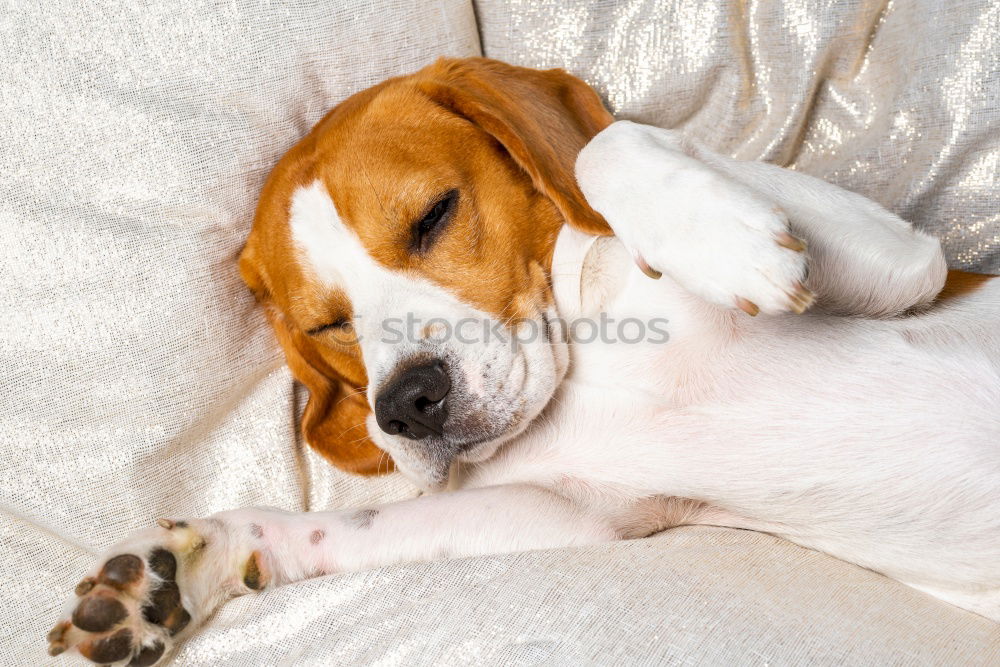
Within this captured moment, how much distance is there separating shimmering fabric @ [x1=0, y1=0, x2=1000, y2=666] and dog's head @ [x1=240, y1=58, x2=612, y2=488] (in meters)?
0.19

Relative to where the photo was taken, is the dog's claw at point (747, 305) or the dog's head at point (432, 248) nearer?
the dog's claw at point (747, 305)

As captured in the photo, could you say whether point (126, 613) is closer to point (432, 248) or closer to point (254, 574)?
point (254, 574)

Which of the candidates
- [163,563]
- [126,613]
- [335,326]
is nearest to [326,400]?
[335,326]

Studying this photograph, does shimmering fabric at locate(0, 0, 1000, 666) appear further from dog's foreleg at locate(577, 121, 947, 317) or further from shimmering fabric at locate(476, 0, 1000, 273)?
dog's foreleg at locate(577, 121, 947, 317)

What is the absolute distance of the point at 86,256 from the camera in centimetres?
205

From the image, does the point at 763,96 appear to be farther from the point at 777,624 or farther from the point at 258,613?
the point at 258,613

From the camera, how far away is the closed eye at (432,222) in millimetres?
1979

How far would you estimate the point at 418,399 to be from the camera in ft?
5.82

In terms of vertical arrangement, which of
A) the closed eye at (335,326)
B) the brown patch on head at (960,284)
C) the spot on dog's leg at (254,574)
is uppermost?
the brown patch on head at (960,284)

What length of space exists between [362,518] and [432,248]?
2.19 ft

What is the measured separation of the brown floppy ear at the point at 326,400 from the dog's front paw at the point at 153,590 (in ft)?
1.52

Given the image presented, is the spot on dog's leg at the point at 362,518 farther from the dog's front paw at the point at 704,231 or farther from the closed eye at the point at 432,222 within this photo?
the dog's front paw at the point at 704,231

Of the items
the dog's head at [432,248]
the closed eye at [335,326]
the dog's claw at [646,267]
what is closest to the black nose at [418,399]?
the dog's head at [432,248]

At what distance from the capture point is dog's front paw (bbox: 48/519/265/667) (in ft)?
5.08
